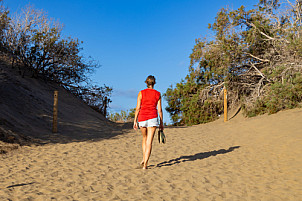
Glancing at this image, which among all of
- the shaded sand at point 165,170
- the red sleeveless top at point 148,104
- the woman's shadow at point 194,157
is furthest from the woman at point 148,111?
the woman's shadow at point 194,157

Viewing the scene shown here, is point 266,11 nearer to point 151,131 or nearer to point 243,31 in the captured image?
point 243,31

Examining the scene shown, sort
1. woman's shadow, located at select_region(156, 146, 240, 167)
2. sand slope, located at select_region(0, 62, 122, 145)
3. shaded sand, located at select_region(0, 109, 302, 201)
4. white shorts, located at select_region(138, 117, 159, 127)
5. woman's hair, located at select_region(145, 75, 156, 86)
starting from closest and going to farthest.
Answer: shaded sand, located at select_region(0, 109, 302, 201), white shorts, located at select_region(138, 117, 159, 127), woman's hair, located at select_region(145, 75, 156, 86), woman's shadow, located at select_region(156, 146, 240, 167), sand slope, located at select_region(0, 62, 122, 145)

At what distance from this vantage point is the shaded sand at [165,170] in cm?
Result: 522

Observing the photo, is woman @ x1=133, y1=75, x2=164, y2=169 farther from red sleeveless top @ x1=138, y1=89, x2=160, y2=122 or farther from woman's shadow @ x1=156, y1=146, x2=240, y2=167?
woman's shadow @ x1=156, y1=146, x2=240, y2=167

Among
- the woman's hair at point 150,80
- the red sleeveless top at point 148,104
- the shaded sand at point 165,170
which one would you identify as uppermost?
the woman's hair at point 150,80

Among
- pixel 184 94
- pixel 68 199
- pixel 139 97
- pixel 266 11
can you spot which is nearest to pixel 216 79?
pixel 184 94

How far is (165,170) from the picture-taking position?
6973 millimetres

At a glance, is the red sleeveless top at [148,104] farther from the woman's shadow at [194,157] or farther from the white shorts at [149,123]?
the woman's shadow at [194,157]

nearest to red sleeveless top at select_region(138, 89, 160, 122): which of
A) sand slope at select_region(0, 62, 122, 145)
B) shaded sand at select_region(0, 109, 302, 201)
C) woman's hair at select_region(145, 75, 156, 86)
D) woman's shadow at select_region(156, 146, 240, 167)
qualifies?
woman's hair at select_region(145, 75, 156, 86)

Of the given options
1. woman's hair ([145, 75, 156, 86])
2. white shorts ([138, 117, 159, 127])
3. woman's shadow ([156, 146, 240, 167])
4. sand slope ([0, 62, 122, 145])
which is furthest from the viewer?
sand slope ([0, 62, 122, 145])

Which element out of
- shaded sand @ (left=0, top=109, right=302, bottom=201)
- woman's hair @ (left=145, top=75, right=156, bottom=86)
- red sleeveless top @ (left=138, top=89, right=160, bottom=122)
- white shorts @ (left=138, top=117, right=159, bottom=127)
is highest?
woman's hair @ (left=145, top=75, right=156, bottom=86)

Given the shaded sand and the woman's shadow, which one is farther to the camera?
the woman's shadow

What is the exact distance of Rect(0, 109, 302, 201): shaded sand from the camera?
5.22 meters

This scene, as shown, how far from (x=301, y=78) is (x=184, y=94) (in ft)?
30.5
